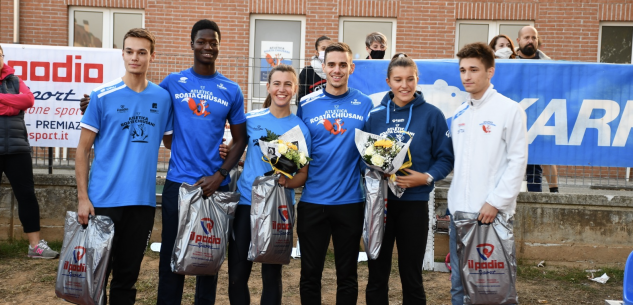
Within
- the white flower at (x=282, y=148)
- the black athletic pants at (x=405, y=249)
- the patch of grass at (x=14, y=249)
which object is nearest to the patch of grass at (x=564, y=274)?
the black athletic pants at (x=405, y=249)

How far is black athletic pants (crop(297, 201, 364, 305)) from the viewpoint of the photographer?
3.98m

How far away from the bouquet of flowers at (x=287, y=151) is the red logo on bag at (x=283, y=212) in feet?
0.81

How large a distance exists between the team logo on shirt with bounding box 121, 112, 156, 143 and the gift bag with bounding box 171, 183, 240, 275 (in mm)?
430

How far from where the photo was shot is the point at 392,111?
3984 mm

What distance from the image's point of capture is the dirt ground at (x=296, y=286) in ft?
16.9

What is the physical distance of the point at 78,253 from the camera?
3.68 m

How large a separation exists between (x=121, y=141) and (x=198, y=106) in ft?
1.86

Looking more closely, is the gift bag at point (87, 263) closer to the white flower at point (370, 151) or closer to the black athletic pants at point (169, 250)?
the black athletic pants at point (169, 250)

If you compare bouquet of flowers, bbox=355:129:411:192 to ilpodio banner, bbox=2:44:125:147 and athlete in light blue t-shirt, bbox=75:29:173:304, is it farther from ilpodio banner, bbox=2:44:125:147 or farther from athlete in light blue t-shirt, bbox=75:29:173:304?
ilpodio banner, bbox=2:44:125:147

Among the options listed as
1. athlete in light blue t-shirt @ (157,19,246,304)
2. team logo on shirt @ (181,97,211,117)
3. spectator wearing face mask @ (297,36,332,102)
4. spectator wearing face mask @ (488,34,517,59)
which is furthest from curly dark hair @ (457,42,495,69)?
spectator wearing face mask @ (488,34,517,59)

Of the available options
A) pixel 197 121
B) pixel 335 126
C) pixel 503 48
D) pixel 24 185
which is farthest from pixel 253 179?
pixel 503 48

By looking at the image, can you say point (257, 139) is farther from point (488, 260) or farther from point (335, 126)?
point (488, 260)

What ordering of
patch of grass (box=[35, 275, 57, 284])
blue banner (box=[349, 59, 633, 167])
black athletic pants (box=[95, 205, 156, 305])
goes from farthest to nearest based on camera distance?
blue banner (box=[349, 59, 633, 167]) < patch of grass (box=[35, 275, 57, 284]) < black athletic pants (box=[95, 205, 156, 305])

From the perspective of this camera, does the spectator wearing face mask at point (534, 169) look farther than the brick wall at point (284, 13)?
No
